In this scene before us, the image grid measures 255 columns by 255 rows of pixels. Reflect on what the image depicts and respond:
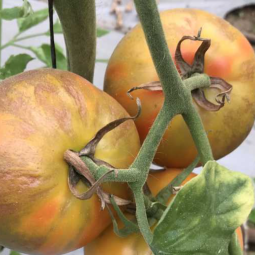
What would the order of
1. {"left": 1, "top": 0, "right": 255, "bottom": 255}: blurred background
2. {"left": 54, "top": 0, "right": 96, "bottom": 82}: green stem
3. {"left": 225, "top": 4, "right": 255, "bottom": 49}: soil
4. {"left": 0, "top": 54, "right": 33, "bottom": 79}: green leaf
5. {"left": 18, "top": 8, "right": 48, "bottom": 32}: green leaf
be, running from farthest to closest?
1. {"left": 225, "top": 4, "right": 255, "bottom": 49}: soil
2. {"left": 1, "top": 0, "right": 255, "bottom": 255}: blurred background
3. {"left": 18, "top": 8, "right": 48, "bottom": 32}: green leaf
4. {"left": 0, "top": 54, "right": 33, "bottom": 79}: green leaf
5. {"left": 54, "top": 0, "right": 96, "bottom": 82}: green stem

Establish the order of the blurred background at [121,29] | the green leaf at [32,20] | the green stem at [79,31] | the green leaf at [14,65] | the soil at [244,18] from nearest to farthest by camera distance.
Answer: the green stem at [79,31], the green leaf at [14,65], the green leaf at [32,20], the blurred background at [121,29], the soil at [244,18]

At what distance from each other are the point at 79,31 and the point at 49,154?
14 cm

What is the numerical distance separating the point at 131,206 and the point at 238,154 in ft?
2.83

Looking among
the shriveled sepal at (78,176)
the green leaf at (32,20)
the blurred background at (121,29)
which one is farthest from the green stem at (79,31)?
the blurred background at (121,29)

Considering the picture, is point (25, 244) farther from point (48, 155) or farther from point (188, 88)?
point (188, 88)

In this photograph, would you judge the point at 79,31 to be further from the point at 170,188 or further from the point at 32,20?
the point at 32,20

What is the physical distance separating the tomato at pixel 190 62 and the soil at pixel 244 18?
1.37 metres

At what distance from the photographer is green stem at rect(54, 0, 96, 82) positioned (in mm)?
482

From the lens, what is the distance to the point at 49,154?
0.42m

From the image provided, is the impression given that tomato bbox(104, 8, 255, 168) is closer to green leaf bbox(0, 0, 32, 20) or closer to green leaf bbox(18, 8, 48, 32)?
green leaf bbox(0, 0, 32, 20)

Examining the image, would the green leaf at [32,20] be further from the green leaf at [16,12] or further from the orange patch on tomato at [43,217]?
the orange patch on tomato at [43,217]

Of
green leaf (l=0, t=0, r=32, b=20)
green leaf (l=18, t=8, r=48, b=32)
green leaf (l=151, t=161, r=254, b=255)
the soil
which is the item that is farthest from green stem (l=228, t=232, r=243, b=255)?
the soil

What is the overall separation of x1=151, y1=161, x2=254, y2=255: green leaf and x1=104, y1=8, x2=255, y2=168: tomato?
14cm

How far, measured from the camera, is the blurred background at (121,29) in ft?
4.13
